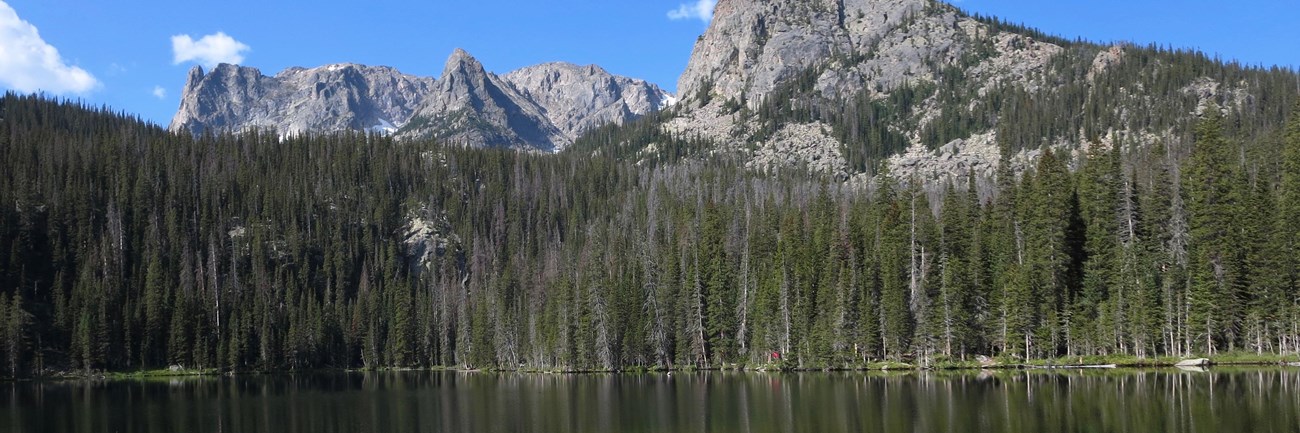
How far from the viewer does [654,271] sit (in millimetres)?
121750

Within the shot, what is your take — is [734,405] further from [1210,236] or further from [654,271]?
[654,271]

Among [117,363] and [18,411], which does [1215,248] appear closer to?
[18,411]

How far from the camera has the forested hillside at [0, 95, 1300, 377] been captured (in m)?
87.0

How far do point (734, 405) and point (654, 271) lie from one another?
60.5 meters

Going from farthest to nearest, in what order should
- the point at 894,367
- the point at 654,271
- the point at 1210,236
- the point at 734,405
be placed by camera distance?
the point at 654,271, the point at 894,367, the point at 1210,236, the point at 734,405

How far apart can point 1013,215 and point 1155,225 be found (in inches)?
576

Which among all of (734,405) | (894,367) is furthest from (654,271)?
(734,405)

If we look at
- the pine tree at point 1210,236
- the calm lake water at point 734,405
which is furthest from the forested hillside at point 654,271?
the calm lake water at point 734,405

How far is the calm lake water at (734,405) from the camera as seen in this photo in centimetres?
4612

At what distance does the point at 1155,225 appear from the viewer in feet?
300

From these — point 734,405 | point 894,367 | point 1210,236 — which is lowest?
point 894,367

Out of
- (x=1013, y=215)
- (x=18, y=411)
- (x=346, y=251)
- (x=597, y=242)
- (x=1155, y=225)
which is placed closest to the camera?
(x=18, y=411)

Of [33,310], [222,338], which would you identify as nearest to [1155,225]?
[222,338]

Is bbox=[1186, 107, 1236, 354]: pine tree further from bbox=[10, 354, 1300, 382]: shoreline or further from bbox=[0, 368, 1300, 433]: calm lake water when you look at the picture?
bbox=[0, 368, 1300, 433]: calm lake water
